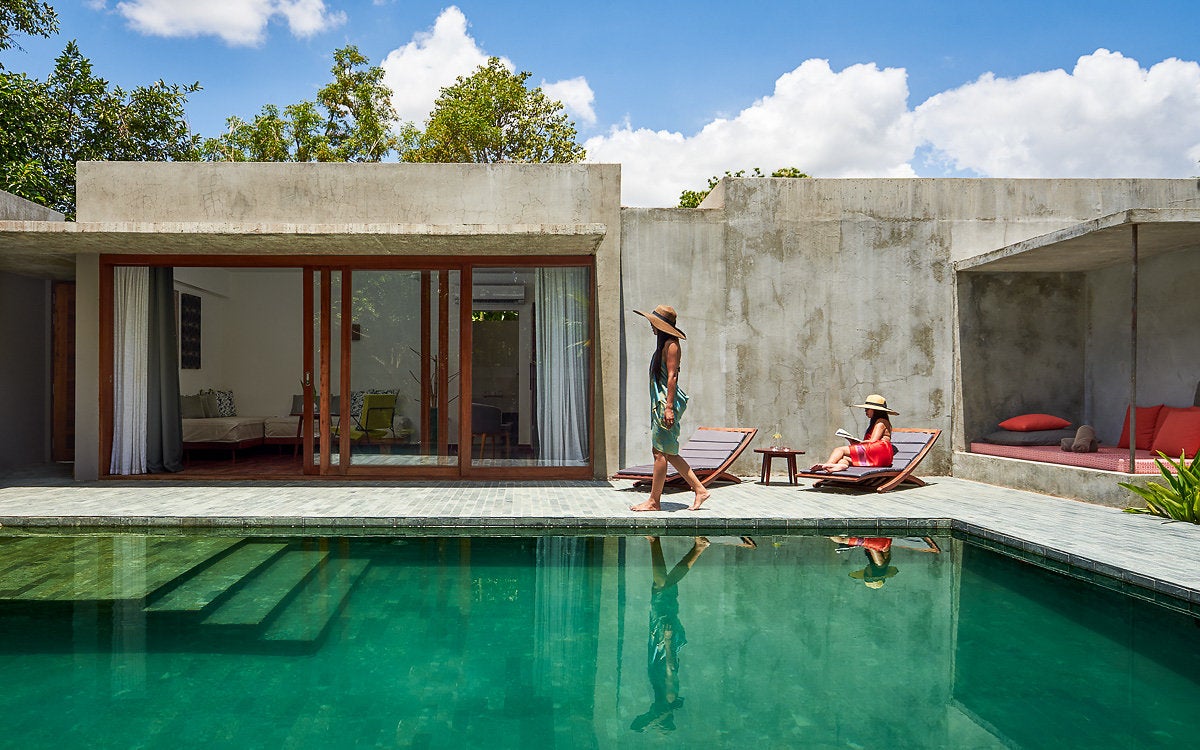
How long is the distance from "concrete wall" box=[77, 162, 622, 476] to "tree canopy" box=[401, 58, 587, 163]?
13.6 meters

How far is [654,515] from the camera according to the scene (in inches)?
248

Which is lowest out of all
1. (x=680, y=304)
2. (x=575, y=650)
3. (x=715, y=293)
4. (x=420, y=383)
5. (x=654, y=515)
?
(x=575, y=650)

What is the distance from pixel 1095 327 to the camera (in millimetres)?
9578

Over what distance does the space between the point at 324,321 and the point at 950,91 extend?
81.1 feet

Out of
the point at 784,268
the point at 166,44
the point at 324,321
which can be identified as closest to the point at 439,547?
the point at 324,321

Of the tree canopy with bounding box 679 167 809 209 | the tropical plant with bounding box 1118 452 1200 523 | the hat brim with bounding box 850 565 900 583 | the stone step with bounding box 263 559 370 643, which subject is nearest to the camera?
the stone step with bounding box 263 559 370 643

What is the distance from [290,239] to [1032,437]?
26.9ft

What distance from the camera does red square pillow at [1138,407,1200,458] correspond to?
7.51 metres

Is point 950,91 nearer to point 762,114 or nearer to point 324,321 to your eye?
point 762,114

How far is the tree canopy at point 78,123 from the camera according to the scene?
1541 centimetres

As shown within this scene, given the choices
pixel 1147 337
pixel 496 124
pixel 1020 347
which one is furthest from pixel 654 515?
pixel 496 124

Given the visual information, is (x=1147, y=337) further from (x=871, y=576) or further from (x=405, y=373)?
(x=405, y=373)

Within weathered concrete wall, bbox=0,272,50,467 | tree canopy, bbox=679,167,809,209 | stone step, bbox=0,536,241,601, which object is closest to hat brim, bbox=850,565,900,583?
stone step, bbox=0,536,241,601

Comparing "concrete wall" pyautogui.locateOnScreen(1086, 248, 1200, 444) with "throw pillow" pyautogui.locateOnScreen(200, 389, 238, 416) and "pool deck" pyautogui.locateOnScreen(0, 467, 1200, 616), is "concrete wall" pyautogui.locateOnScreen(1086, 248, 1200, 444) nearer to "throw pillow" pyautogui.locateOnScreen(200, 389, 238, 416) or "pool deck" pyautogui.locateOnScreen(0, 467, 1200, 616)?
"pool deck" pyautogui.locateOnScreen(0, 467, 1200, 616)
